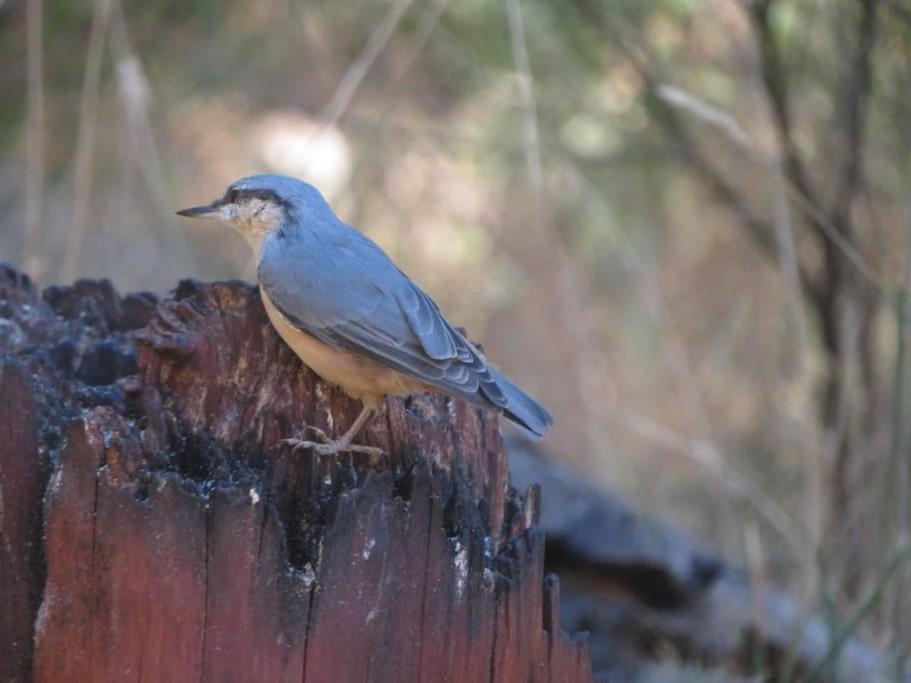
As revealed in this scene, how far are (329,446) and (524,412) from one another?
0.48 metres

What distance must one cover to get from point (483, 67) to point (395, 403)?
101 inches

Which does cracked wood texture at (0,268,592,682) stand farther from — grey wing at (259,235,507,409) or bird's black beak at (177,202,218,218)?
bird's black beak at (177,202,218,218)

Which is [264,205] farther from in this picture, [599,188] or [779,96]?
[599,188]

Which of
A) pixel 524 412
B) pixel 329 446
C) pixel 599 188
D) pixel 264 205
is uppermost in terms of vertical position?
pixel 599 188

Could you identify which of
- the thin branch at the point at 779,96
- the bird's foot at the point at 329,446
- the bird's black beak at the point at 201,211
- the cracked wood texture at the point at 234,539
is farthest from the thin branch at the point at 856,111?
the bird's foot at the point at 329,446

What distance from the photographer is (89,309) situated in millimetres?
2816

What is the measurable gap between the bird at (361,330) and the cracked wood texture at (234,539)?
2.8 inches

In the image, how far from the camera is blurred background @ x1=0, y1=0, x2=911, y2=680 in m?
4.11

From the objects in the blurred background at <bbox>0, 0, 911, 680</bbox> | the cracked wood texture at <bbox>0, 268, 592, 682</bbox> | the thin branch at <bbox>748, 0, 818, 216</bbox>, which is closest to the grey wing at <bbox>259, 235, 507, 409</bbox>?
the cracked wood texture at <bbox>0, 268, 592, 682</bbox>

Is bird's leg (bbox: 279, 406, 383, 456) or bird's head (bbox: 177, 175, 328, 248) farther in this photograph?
bird's head (bbox: 177, 175, 328, 248)

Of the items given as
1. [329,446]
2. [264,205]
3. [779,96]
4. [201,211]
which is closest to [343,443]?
[329,446]

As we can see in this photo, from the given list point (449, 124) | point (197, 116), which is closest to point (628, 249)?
point (449, 124)

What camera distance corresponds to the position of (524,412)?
98.3 inches

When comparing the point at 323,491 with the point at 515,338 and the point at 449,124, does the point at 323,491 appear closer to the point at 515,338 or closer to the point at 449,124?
the point at 449,124
